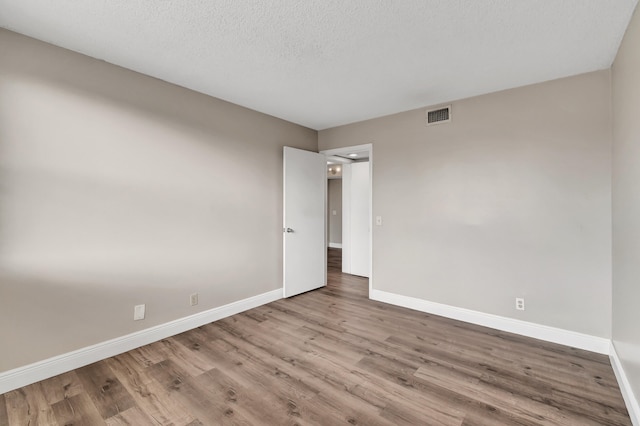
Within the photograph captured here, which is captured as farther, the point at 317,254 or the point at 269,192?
the point at 317,254

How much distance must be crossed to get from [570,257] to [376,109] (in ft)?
8.46

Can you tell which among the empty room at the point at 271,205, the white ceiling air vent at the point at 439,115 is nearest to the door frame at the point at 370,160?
the empty room at the point at 271,205

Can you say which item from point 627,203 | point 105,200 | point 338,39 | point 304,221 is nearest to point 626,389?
point 627,203

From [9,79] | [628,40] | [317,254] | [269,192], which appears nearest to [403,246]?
[317,254]

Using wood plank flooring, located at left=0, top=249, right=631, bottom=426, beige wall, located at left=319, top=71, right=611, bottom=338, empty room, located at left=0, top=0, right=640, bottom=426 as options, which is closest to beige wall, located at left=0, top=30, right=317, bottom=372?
empty room, located at left=0, top=0, right=640, bottom=426

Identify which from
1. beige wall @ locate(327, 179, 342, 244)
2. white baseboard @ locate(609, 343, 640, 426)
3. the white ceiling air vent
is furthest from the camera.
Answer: beige wall @ locate(327, 179, 342, 244)

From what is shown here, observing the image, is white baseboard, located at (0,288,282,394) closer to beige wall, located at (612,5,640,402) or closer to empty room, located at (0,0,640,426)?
empty room, located at (0,0,640,426)

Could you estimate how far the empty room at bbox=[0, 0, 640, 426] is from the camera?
1.84m

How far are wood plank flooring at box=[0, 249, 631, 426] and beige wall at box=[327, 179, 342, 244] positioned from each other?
5735mm

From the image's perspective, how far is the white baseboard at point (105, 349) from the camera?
2013 mm

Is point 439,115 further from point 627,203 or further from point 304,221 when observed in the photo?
point 304,221

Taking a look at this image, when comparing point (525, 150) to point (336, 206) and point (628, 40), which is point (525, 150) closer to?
point (628, 40)

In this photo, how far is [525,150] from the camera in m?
2.83

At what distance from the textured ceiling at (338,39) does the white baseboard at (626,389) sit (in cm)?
239
